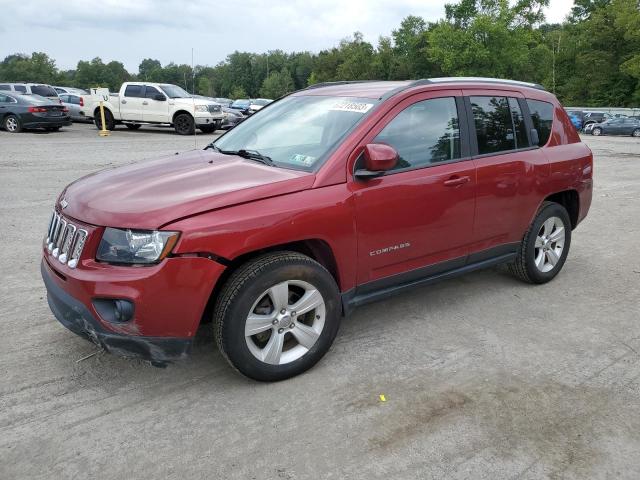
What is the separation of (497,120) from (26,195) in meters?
7.21

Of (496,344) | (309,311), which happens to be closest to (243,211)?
(309,311)

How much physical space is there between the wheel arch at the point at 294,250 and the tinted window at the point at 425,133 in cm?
79

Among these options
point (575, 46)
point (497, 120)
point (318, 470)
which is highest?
point (575, 46)

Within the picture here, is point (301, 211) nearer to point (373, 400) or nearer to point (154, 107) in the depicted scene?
point (373, 400)

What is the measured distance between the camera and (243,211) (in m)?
2.99

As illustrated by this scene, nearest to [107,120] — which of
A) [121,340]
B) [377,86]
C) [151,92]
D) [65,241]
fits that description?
[151,92]

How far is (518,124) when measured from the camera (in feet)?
15.0

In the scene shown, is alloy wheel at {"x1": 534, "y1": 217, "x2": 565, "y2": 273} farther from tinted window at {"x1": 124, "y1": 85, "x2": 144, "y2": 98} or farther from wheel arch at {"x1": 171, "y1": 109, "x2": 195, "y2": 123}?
tinted window at {"x1": 124, "y1": 85, "x2": 144, "y2": 98}

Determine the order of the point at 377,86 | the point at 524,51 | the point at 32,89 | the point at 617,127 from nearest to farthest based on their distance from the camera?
the point at 377,86 → the point at 32,89 → the point at 617,127 → the point at 524,51

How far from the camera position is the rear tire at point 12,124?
1962 cm

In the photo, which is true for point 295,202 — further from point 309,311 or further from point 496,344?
point 496,344

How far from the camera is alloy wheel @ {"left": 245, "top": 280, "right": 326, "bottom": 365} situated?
123 inches

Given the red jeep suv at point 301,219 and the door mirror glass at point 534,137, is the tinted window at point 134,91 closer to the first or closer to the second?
the red jeep suv at point 301,219

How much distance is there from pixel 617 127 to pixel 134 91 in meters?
27.5
